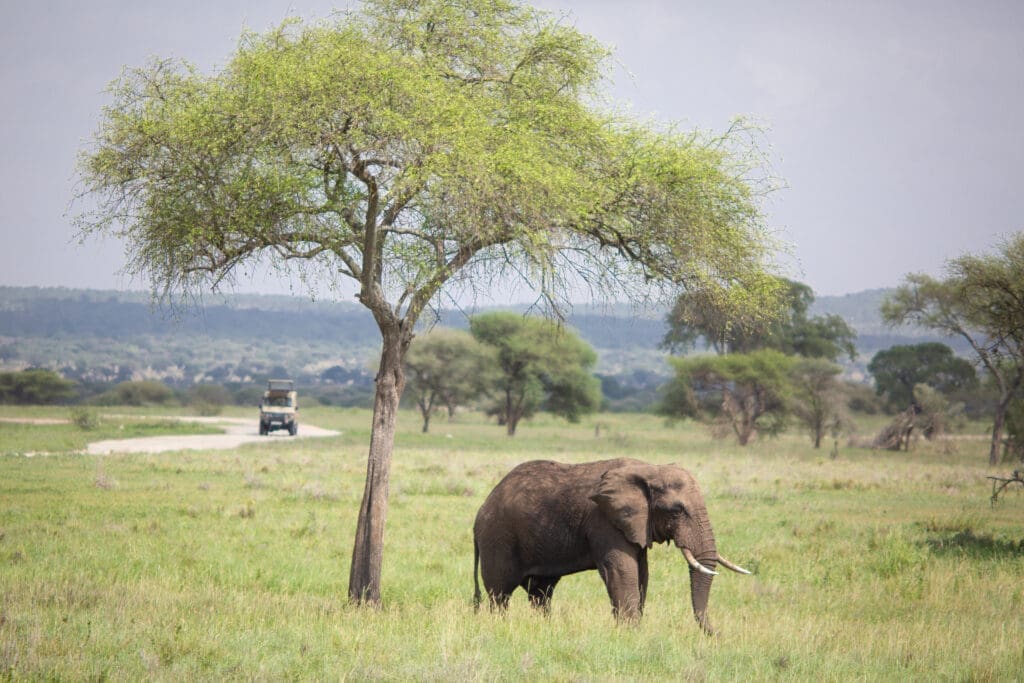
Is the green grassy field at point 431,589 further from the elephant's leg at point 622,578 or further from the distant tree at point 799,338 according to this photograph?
the distant tree at point 799,338

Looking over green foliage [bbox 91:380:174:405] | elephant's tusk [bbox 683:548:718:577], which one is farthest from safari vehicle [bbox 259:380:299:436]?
elephant's tusk [bbox 683:548:718:577]

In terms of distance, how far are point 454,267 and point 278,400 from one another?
52.1 metres

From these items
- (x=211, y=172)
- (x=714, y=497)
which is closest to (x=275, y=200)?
(x=211, y=172)

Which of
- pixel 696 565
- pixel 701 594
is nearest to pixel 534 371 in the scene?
pixel 701 594

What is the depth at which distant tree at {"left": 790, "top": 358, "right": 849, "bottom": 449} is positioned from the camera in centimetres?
6625

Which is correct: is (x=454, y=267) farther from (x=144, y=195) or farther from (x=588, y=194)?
(x=144, y=195)

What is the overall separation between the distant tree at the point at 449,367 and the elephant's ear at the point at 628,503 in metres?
62.6

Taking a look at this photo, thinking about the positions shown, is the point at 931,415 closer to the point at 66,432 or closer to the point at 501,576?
the point at 66,432

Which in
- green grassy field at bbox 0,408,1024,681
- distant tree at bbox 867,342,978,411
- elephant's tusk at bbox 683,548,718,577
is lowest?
green grassy field at bbox 0,408,1024,681

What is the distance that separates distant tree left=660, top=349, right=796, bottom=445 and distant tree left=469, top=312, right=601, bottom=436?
24.4 ft

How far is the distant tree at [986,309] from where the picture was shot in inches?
1066

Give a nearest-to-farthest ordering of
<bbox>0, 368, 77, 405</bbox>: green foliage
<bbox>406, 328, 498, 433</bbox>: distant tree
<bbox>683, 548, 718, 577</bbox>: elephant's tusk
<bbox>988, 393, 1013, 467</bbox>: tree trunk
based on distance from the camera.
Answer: <bbox>683, 548, 718, 577</bbox>: elephant's tusk → <bbox>988, 393, 1013, 467</bbox>: tree trunk → <bbox>406, 328, 498, 433</bbox>: distant tree → <bbox>0, 368, 77, 405</bbox>: green foliage

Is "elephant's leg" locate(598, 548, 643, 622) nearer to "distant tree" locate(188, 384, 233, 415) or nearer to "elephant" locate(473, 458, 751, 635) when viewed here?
"elephant" locate(473, 458, 751, 635)

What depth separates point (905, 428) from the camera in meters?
61.2
